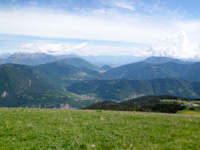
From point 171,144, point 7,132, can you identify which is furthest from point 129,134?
point 7,132

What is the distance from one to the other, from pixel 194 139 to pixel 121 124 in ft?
22.5

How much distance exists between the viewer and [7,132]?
12141 mm

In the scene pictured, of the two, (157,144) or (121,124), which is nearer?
(157,144)

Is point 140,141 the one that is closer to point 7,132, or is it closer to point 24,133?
point 24,133

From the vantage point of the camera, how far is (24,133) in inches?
472

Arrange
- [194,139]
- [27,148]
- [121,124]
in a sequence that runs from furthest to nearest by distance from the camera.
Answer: [121,124] < [194,139] < [27,148]

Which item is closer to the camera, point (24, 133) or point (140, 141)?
point (140, 141)

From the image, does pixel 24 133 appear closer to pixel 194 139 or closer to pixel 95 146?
pixel 95 146

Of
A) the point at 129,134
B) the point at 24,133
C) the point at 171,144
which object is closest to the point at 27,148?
the point at 24,133

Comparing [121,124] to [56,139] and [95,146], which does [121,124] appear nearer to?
[95,146]

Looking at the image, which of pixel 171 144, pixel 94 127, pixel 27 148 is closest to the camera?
pixel 27 148

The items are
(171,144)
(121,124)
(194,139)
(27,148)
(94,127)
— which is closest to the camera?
(27,148)

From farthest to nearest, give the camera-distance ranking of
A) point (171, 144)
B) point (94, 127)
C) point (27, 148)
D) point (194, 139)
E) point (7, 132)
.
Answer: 1. point (94, 127)
2. point (7, 132)
3. point (194, 139)
4. point (171, 144)
5. point (27, 148)

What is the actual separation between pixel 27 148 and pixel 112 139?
615cm
